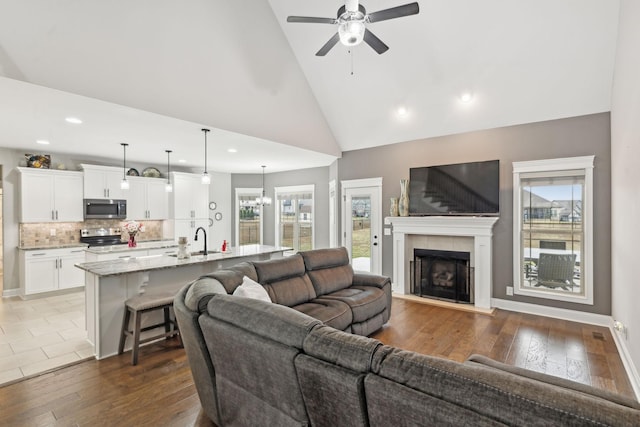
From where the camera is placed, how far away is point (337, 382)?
1.33 meters

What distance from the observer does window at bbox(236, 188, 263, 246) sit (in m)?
8.91

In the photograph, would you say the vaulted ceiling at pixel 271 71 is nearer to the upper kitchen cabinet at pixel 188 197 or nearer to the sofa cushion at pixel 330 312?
the upper kitchen cabinet at pixel 188 197

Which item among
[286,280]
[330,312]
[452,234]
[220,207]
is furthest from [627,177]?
[220,207]

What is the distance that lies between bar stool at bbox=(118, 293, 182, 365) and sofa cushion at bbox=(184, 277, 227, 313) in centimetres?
121

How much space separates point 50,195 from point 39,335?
3033mm

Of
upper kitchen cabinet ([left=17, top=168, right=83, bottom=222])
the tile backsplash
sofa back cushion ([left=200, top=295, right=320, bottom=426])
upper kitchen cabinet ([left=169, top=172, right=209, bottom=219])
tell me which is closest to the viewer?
sofa back cushion ([left=200, top=295, right=320, bottom=426])

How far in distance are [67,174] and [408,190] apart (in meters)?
6.26

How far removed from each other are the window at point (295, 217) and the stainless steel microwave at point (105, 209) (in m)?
3.61

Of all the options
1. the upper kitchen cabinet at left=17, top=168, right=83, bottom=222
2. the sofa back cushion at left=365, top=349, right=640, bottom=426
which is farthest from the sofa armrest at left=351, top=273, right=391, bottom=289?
the upper kitchen cabinet at left=17, top=168, right=83, bottom=222

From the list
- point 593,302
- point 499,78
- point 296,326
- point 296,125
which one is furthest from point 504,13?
point 296,326

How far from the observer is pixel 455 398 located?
3.52 feet

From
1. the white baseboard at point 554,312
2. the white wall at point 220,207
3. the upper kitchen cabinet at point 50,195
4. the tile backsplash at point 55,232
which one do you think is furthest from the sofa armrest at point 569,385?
the white wall at point 220,207

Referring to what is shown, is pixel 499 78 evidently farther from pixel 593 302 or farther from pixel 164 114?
pixel 164 114

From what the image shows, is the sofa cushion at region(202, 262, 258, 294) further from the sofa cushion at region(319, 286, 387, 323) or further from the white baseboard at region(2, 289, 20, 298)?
the white baseboard at region(2, 289, 20, 298)
